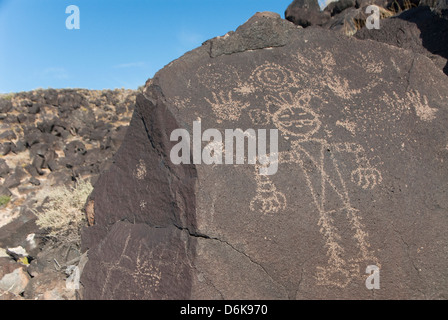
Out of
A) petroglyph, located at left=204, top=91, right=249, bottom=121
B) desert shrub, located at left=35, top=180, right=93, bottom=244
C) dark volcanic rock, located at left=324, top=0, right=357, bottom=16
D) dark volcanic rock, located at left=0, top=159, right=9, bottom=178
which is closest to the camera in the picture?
petroglyph, located at left=204, top=91, right=249, bottom=121

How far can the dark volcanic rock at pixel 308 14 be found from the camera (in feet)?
25.3

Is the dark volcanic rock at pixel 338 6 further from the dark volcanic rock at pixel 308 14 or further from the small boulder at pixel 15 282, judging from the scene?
the small boulder at pixel 15 282

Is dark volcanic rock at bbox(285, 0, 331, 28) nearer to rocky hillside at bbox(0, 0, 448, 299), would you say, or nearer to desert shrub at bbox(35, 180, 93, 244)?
rocky hillside at bbox(0, 0, 448, 299)

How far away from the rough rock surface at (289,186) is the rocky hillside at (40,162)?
0.96 metres

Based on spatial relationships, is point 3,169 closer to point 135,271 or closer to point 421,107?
point 135,271

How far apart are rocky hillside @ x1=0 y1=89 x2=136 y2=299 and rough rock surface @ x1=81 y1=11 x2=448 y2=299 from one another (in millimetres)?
961

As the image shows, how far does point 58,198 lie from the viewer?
427cm

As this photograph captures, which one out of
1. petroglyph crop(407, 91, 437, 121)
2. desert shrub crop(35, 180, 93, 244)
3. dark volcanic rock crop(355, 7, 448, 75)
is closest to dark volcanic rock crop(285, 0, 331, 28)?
dark volcanic rock crop(355, 7, 448, 75)

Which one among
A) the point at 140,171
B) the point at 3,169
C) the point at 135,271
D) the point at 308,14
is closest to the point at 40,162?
the point at 3,169

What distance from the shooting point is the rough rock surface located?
1994mm

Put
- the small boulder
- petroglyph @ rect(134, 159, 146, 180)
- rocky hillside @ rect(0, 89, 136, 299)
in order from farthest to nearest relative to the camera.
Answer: rocky hillside @ rect(0, 89, 136, 299) < the small boulder < petroglyph @ rect(134, 159, 146, 180)

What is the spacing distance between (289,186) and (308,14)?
6.80 metres

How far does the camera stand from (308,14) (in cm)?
783

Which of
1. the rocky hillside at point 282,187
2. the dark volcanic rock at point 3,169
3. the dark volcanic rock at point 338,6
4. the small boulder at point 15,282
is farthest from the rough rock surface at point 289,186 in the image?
the dark volcanic rock at point 338,6
